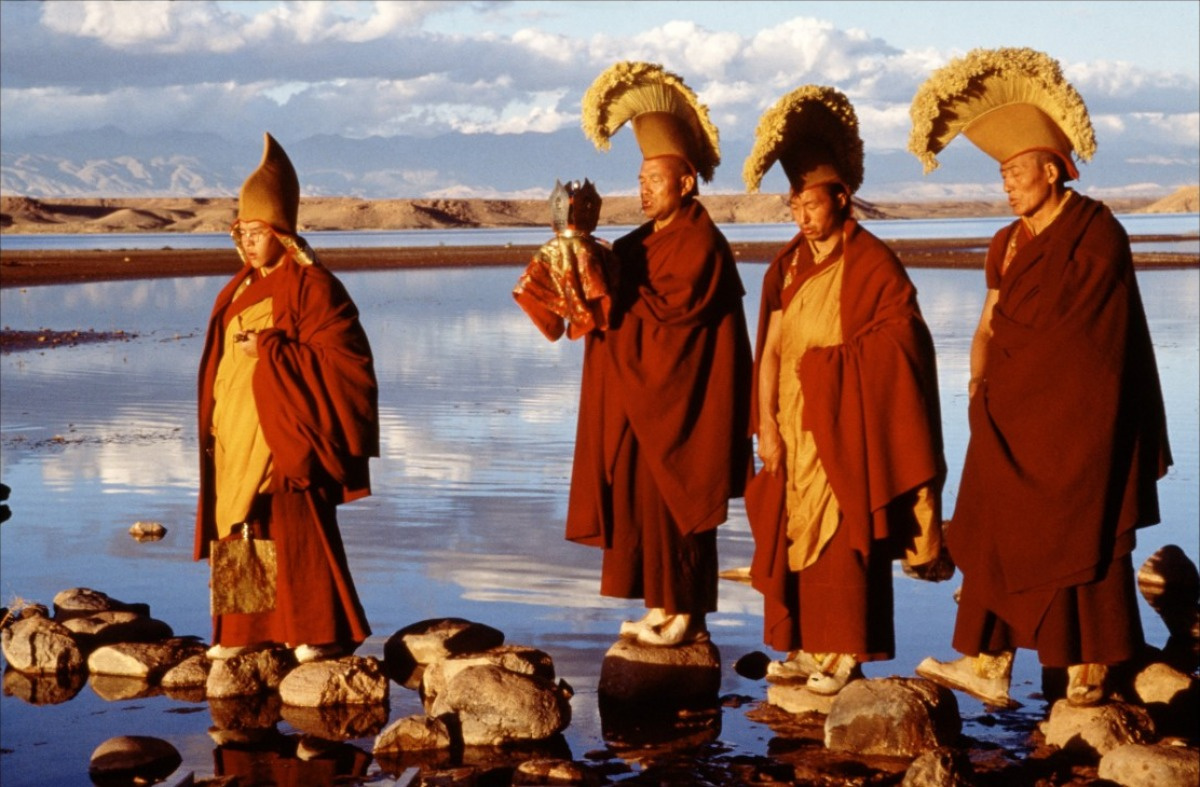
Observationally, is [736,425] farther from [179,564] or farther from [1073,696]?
[179,564]

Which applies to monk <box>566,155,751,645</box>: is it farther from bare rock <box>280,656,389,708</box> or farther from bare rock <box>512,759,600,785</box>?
bare rock <box>512,759,600,785</box>

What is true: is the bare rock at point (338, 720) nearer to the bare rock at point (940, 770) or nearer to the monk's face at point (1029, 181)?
the bare rock at point (940, 770)

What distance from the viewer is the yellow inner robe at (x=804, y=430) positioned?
6.39m

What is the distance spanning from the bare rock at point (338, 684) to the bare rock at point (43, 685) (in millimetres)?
953

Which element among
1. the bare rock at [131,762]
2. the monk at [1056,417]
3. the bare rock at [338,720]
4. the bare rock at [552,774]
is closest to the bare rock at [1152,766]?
the monk at [1056,417]

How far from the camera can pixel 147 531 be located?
32.9 ft

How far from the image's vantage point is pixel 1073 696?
19.9 feet

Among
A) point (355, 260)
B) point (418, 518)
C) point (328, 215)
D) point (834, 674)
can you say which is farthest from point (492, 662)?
point (328, 215)

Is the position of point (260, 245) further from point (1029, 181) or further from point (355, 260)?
point (355, 260)

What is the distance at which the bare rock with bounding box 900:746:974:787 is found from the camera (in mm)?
5273

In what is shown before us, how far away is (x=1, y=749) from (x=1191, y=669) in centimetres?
456

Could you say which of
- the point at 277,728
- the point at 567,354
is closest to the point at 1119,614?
the point at 277,728

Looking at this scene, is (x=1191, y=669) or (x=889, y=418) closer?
(x=889, y=418)

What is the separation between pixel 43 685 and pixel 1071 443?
4.20 m
